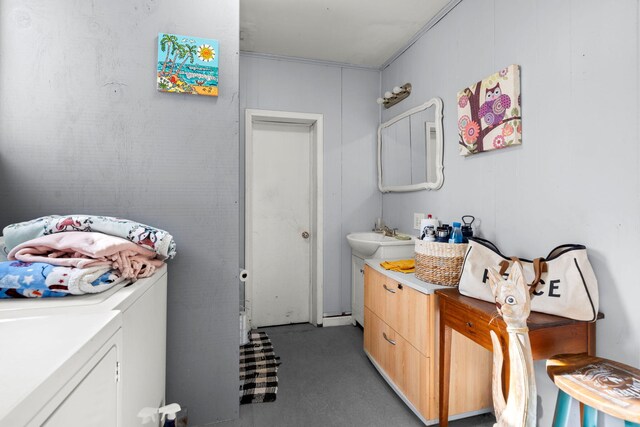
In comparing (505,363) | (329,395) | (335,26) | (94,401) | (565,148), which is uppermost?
(335,26)

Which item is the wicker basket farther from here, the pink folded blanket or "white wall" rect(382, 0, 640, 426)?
the pink folded blanket

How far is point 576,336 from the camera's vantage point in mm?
1205

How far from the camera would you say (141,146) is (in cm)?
144

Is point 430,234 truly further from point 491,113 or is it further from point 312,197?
point 312,197

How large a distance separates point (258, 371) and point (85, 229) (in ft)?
5.04

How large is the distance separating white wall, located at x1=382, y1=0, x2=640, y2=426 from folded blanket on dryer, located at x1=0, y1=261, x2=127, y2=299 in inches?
73.3

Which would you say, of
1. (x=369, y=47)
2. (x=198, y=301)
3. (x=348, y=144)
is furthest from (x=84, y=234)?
(x=369, y=47)

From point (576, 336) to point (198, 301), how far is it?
1.69 meters

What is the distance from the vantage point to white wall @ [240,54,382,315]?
291 centimetres

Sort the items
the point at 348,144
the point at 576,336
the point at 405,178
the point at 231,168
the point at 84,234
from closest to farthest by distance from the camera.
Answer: the point at 84,234, the point at 576,336, the point at 231,168, the point at 405,178, the point at 348,144

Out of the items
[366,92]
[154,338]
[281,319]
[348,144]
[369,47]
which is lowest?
[281,319]

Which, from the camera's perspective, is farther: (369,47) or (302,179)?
(302,179)

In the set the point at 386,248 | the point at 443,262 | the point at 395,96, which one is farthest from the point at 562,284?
the point at 395,96

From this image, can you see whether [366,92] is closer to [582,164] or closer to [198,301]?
[582,164]
